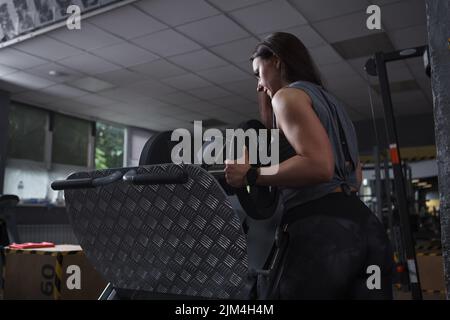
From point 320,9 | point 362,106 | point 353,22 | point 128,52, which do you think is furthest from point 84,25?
point 362,106

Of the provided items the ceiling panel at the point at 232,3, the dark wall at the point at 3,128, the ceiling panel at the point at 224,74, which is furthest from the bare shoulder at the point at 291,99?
the dark wall at the point at 3,128

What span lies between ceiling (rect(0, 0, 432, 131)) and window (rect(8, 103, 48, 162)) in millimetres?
222

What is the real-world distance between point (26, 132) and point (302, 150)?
709 centimetres

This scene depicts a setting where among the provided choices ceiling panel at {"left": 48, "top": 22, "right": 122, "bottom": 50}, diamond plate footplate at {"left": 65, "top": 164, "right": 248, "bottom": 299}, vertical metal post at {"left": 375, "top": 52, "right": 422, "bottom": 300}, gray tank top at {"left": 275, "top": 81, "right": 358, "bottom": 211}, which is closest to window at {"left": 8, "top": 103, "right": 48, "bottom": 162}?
ceiling panel at {"left": 48, "top": 22, "right": 122, "bottom": 50}

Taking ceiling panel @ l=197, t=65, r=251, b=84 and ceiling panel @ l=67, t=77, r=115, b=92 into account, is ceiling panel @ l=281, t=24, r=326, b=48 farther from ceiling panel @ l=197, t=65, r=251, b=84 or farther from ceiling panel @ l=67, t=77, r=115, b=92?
ceiling panel @ l=67, t=77, r=115, b=92

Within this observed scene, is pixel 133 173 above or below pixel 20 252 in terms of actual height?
above

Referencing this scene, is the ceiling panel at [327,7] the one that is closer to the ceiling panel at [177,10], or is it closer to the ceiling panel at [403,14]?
the ceiling panel at [403,14]

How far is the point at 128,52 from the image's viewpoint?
4.89 meters

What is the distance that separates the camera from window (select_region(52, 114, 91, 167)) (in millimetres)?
7407

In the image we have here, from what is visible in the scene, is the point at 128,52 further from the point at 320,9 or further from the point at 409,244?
the point at 409,244

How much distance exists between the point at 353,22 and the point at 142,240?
13.5ft

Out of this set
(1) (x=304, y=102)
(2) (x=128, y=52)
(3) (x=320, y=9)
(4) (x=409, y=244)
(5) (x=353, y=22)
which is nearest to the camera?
(1) (x=304, y=102)

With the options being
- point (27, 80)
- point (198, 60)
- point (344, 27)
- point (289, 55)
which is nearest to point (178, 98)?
point (198, 60)

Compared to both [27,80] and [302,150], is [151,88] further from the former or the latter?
[302,150]
